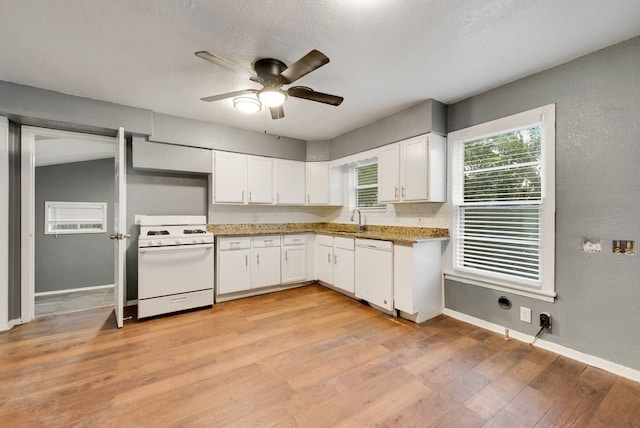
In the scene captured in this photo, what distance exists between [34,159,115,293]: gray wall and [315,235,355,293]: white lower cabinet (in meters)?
3.93

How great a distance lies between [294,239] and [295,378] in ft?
7.96

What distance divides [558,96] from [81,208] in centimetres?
689

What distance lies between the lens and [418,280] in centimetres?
289

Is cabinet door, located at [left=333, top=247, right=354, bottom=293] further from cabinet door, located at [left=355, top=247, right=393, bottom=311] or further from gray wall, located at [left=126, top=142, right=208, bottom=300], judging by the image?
gray wall, located at [left=126, top=142, right=208, bottom=300]

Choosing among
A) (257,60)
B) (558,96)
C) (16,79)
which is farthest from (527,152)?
(16,79)

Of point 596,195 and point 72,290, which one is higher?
point 596,195

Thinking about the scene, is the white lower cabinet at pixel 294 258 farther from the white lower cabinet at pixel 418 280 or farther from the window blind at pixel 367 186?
the white lower cabinet at pixel 418 280

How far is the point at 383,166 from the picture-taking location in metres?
3.61

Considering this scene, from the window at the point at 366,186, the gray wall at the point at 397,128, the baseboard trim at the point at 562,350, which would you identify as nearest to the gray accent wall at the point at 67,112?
the gray wall at the point at 397,128

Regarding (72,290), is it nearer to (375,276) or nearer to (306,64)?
(375,276)

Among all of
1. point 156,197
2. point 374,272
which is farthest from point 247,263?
point 374,272

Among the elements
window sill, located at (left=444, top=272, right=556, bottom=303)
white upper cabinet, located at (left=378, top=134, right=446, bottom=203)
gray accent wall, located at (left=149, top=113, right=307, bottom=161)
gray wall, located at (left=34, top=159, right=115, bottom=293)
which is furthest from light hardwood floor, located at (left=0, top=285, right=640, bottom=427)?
gray accent wall, located at (left=149, top=113, right=307, bottom=161)

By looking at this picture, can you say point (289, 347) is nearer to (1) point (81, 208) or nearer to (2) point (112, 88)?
(2) point (112, 88)

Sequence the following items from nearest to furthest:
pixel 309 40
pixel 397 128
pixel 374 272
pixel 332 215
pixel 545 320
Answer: pixel 309 40 → pixel 545 320 → pixel 374 272 → pixel 397 128 → pixel 332 215
